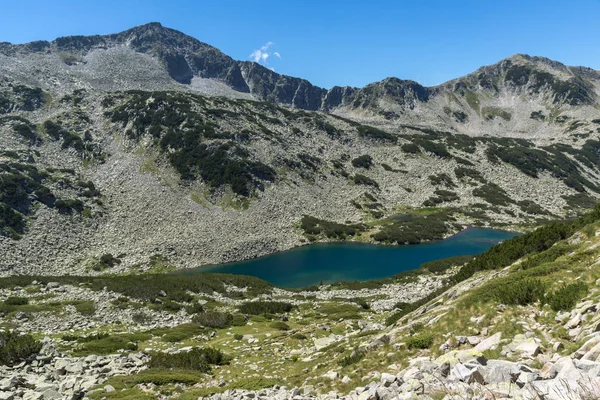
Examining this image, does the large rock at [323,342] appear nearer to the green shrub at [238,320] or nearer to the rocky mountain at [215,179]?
the green shrub at [238,320]

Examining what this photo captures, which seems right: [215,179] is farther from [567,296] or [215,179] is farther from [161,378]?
[567,296]

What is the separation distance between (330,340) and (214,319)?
1220cm

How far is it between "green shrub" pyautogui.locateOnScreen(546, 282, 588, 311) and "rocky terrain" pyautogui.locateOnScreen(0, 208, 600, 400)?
0.16ft

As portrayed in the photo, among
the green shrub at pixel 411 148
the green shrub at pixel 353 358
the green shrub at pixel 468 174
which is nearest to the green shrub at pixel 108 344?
the green shrub at pixel 353 358

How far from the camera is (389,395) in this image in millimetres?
7984

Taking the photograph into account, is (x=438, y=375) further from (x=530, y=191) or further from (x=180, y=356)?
(x=530, y=191)

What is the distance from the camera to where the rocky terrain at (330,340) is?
778 cm

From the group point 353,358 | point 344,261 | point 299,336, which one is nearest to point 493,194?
point 344,261

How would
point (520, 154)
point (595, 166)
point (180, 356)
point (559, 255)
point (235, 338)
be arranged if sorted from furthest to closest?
1. point (595, 166)
2. point (520, 154)
3. point (235, 338)
4. point (180, 356)
5. point (559, 255)

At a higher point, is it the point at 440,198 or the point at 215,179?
the point at 215,179

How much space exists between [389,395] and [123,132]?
11248 cm

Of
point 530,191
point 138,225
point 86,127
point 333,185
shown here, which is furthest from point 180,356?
point 530,191

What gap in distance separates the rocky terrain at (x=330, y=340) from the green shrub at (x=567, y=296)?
5 centimetres

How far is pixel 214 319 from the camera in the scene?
1164 inches
